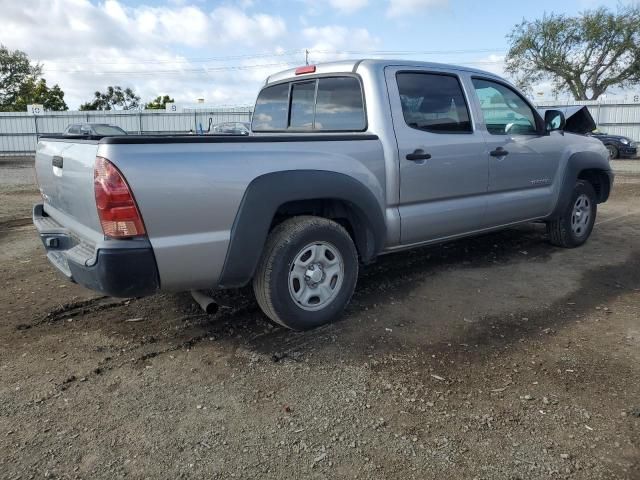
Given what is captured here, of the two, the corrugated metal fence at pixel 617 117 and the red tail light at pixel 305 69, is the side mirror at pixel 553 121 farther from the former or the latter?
the corrugated metal fence at pixel 617 117

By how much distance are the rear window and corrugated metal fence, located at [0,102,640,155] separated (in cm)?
2134

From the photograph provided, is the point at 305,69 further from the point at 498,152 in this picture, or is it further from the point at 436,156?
the point at 498,152

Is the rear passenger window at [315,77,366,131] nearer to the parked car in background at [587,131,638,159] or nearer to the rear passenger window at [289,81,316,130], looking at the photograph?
the rear passenger window at [289,81,316,130]

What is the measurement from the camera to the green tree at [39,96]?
4159 centimetres

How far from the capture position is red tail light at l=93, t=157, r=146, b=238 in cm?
283

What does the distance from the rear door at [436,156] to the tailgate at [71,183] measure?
2.18 m

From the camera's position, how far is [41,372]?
3256 millimetres

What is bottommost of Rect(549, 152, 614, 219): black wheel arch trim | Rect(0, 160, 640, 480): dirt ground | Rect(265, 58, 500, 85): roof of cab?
Rect(0, 160, 640, 480): dirt ground

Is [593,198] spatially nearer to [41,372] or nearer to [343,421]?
[343,421]

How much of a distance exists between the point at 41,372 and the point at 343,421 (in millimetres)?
1882

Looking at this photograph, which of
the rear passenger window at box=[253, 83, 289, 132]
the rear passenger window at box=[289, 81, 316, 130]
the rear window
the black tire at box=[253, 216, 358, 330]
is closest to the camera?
the black tire at box=[253, 216, 358, 330]

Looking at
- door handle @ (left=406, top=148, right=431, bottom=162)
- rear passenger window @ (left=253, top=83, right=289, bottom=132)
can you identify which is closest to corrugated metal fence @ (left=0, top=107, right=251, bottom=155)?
rear passenger window @ (left=253, top=83, right=289, bottom=132)

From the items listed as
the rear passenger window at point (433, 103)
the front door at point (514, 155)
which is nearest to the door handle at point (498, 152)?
the front door at point (514, 155)

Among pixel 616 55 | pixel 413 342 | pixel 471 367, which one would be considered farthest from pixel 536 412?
pixel 616 55
